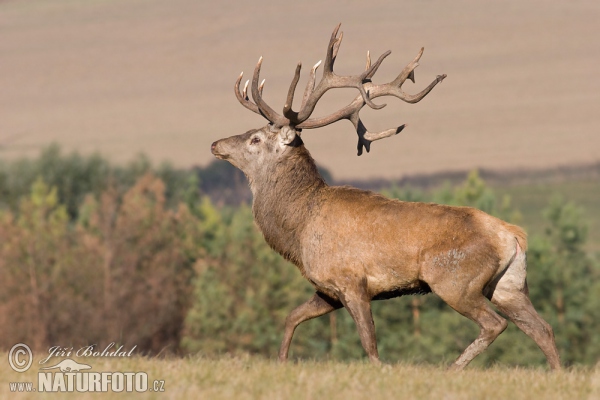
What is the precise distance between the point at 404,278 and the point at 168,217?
60.3m

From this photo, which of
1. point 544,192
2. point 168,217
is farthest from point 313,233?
point 544,192

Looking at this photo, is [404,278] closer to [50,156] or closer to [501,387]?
[501,387]

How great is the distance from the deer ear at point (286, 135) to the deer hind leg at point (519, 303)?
294 cm

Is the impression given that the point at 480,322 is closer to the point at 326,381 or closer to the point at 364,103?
the point at 326,381

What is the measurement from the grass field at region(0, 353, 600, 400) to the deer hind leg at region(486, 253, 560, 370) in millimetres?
1022

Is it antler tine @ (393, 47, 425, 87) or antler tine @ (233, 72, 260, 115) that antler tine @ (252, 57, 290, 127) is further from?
antler tine @ (393, 47, 425, 87)

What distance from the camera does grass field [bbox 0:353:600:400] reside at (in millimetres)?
7695

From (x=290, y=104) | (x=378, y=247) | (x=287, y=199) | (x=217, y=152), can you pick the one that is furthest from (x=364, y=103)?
(x=378, y=247)

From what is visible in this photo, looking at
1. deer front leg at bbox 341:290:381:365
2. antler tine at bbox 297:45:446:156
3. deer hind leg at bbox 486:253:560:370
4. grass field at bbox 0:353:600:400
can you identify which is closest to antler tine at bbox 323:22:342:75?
antler tine at bbox 297:45:446:156

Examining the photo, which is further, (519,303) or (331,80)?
(331,80)

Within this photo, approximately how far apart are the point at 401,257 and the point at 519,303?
1324 mm

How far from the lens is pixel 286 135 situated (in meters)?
12.3

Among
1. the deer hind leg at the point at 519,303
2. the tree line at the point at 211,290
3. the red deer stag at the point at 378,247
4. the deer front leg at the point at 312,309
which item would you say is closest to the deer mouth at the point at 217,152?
the red deer stag at the point at 378,247

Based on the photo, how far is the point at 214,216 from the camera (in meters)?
77.4
